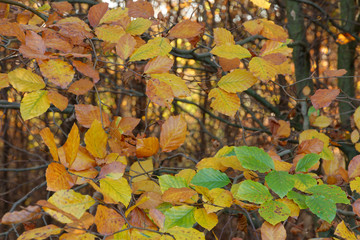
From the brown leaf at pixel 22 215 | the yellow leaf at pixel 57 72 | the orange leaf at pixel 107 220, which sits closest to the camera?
the brown leaf at pixel 22 215

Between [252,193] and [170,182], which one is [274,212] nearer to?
[252,193]

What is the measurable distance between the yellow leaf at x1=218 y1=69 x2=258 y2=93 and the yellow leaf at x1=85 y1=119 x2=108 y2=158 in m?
0.31

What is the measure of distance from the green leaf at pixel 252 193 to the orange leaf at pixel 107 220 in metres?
0.22

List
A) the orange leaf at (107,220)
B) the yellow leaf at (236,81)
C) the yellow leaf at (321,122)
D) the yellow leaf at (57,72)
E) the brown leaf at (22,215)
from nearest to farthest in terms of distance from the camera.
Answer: the brown leaf at (22,215)
the orange leaf at (107,220)
the yellow leaf at (57,72)
the yellow leaf at (236,81)
the yellow leaf at (321,122)

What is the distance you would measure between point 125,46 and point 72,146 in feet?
0.89

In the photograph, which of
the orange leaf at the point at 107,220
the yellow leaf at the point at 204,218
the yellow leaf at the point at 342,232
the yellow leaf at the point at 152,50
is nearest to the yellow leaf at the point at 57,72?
the yellow leaf at the point at 152,50

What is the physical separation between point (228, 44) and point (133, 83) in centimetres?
243

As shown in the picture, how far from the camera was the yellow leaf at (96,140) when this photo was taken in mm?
714

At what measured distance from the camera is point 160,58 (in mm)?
806

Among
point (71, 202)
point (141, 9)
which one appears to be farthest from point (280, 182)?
point (141, 9)

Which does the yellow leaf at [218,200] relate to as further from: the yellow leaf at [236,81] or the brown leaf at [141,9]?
the brown leaf at [141,9]

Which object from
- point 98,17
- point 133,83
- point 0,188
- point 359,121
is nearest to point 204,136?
point 133,83

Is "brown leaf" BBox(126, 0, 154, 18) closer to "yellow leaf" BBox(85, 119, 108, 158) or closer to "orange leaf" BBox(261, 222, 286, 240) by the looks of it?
"yellow leaf" BBox(85, 119, 108, 158)

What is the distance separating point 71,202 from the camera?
2.11 feet
